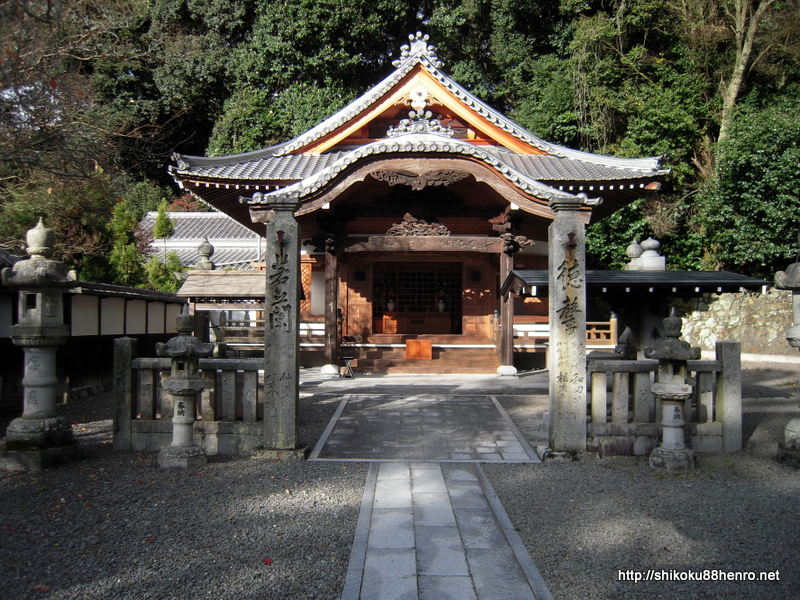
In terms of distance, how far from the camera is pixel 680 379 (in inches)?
236

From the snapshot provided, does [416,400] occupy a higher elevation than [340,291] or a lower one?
lower

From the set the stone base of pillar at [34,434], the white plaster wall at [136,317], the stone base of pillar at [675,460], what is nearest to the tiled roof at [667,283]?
the stone base of pillar at [675,460]

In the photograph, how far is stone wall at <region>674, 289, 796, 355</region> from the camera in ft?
52.2

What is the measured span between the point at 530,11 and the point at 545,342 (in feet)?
58.0

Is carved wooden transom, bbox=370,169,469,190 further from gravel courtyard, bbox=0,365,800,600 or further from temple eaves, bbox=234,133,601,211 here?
gravel courtyard, bbox=0,365,800,600

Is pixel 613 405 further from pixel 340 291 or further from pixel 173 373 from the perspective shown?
pixel 340 291

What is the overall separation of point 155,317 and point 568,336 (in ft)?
37.4

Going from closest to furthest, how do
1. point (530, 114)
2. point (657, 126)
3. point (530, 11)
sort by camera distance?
point (657, 126)
point (530, 114)
point (530, 11)

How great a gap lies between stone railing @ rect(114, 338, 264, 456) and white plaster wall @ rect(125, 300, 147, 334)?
652cm

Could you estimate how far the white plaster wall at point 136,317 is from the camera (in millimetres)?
12516

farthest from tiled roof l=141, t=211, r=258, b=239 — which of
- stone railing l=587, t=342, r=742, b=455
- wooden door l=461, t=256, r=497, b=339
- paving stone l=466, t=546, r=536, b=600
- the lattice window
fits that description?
paving stone l=466, t=546, r=536, b=600

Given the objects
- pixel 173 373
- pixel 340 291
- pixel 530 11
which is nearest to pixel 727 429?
pixel 173 373

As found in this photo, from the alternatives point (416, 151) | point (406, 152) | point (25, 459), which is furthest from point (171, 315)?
point (25, 459)

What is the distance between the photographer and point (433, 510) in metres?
4.82
